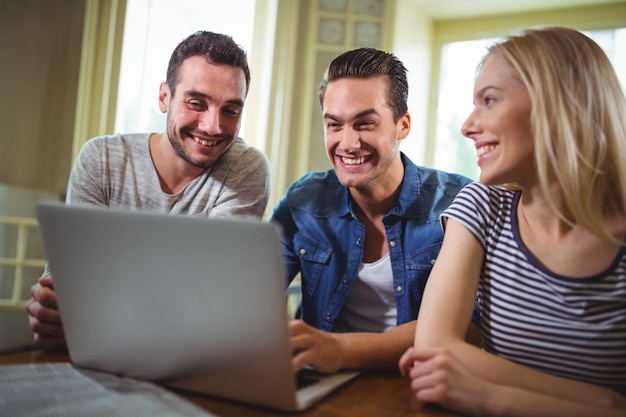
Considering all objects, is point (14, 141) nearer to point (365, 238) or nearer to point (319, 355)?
point (365, 238)

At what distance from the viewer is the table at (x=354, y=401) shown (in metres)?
0.67

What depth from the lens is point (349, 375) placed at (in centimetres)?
85

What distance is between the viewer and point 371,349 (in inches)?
36.1

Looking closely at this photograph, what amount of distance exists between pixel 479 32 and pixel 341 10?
1.03m

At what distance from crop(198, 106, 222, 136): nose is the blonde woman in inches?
29.2

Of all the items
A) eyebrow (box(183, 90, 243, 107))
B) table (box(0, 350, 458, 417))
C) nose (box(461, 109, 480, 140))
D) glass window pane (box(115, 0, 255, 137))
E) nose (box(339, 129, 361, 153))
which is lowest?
table (box(0, 350, 458, 417))

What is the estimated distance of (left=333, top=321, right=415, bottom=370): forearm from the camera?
875 mm

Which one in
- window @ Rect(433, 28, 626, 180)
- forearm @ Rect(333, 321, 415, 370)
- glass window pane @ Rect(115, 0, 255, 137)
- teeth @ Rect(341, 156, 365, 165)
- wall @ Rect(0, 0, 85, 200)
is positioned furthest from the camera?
window @ Rect(433, 28, 626, 180)

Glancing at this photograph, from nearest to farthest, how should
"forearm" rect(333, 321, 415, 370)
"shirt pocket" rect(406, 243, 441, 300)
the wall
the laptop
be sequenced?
the laptop, "forearm" rect(333, 321, 415, 370), "shirt pocket" rect(406, 243, 441, 300), the wall

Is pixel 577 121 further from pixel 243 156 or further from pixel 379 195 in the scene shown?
pixel 243 156

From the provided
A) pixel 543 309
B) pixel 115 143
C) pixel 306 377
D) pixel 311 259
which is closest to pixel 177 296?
pixel 306 377

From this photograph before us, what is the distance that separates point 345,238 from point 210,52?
0.67 meters

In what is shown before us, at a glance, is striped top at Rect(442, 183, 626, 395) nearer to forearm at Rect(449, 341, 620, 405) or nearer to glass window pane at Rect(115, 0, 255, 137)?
forearm at Rect(449, 341, 620, 405)

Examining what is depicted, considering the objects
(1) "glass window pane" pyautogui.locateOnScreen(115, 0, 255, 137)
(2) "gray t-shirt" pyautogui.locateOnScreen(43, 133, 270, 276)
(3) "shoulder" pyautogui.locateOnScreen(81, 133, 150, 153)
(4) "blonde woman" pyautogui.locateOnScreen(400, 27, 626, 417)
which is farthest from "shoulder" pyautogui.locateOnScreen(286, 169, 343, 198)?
(1) "glass window pane" pyautogui.locateOnScreen(115, 0, 255, 137)
